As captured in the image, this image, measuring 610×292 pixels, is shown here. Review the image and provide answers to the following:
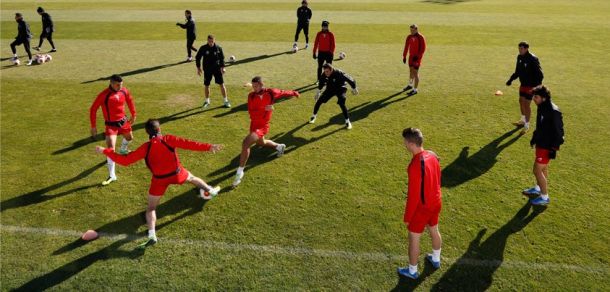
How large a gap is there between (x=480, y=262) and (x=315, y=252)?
8.50 ft

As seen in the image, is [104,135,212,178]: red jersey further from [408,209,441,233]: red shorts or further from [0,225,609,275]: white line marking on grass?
[408,209,441,233]: red shorts

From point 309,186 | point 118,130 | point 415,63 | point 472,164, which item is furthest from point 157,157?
point 415,63

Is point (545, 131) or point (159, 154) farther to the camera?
point (545, 131)

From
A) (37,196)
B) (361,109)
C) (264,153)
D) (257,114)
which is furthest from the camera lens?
(361,109)

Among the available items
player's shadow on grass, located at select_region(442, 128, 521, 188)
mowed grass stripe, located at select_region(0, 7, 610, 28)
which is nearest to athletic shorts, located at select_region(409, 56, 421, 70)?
player's shadow on grass, located at select_region(442, 128, 521, 188)

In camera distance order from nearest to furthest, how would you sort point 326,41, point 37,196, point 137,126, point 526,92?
point 37,196
point 526,92
point 137,126
point 326,41

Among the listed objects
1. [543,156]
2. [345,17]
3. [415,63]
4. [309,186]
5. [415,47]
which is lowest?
[309,186]

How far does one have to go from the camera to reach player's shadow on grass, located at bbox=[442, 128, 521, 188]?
865 centimetres

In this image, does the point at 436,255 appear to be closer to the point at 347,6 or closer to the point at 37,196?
the point at 37,196

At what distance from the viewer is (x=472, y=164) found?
30.2 feet

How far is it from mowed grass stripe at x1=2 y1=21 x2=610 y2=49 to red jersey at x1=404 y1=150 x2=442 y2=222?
16932mm

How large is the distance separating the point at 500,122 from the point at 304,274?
799 cm

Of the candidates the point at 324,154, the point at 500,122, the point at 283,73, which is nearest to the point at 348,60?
the point at 283,73

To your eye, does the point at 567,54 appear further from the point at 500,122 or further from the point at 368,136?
the point at 368,136
